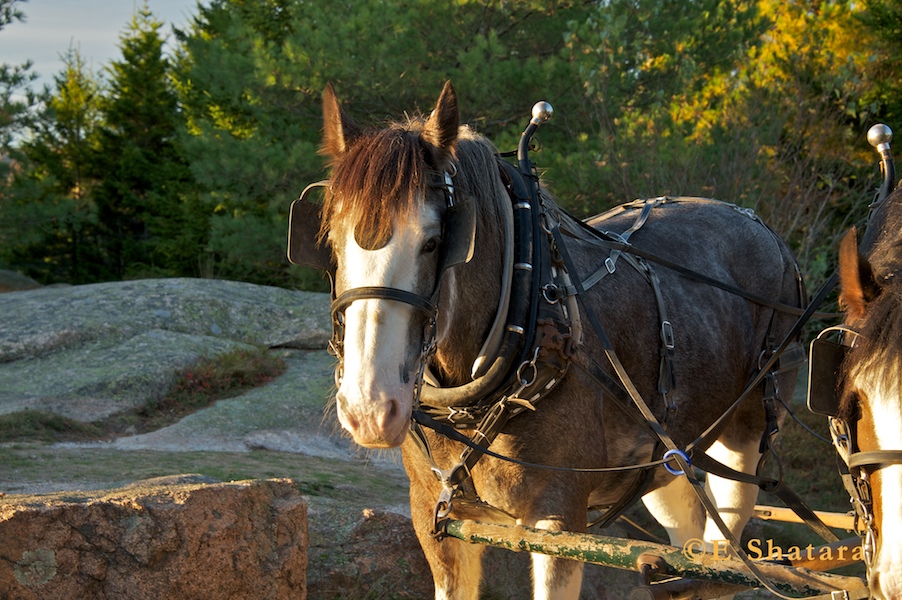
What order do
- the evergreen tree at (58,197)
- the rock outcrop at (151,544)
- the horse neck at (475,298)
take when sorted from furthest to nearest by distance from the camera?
the evergreen tree at (58,197) → the rock outcrop at (151,544) → the horse neck at (475,298)

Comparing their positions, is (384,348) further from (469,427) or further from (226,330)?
(226,330)

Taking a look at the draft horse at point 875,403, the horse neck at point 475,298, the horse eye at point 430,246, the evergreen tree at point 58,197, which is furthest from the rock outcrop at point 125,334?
the evergreen tree at point 58,197

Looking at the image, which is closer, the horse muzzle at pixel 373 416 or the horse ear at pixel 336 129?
the horse muzzle at pixel 373 416

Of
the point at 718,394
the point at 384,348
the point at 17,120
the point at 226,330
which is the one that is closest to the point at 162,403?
the point at 226,330

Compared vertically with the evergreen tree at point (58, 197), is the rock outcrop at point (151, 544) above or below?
below

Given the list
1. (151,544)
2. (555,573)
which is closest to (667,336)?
(555,573)

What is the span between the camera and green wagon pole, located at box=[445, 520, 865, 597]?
6.84 ft

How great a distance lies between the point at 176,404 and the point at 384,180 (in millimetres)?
5310

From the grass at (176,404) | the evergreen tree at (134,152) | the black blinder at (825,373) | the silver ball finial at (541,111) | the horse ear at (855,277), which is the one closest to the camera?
the horse ear at (855,277)

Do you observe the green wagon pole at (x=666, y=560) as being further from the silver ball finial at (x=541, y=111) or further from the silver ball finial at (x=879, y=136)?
the silver ball finial at (x=879, y=136)

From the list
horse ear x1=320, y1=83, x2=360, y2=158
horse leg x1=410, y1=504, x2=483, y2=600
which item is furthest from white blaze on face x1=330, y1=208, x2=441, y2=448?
horse leg x1=410, y1=504, x2=483, y2=600

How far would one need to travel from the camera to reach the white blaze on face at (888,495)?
1635 millimetres

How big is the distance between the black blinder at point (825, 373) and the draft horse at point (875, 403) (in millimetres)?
39

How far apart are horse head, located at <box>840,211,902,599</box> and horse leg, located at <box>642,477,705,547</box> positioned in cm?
203
